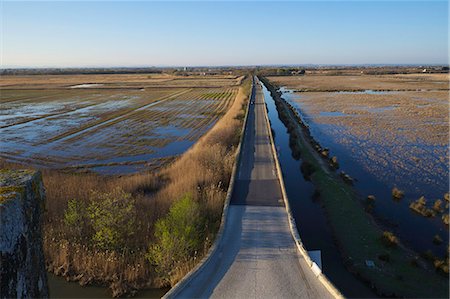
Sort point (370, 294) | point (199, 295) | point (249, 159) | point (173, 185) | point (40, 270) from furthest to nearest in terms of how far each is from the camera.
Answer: point (249, 159), point (173, 185), point (370, 294), point (199, 295), point (40, 270)

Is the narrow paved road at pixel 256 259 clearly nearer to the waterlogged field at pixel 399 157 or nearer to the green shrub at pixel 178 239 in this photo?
the green shrub at pixel 178 239

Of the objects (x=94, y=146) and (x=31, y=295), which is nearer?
(x=31, y=295)

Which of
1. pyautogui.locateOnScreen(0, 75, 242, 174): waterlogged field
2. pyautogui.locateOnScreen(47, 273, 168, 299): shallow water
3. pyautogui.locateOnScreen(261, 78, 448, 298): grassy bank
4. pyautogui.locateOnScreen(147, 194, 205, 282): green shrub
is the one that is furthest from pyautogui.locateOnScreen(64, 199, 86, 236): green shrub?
pyautogui.locateOnScreen(261, 78, 448, 298): grassy bank

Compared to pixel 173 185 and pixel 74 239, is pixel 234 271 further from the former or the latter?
pixel 173 185

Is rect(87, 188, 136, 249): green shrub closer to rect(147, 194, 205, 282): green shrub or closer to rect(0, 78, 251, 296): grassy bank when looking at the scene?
rect(0, 78, 251, 296): grassy bank

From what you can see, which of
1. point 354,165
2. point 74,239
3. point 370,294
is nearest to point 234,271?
point 370,294

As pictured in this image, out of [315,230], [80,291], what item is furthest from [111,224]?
[315,230]
